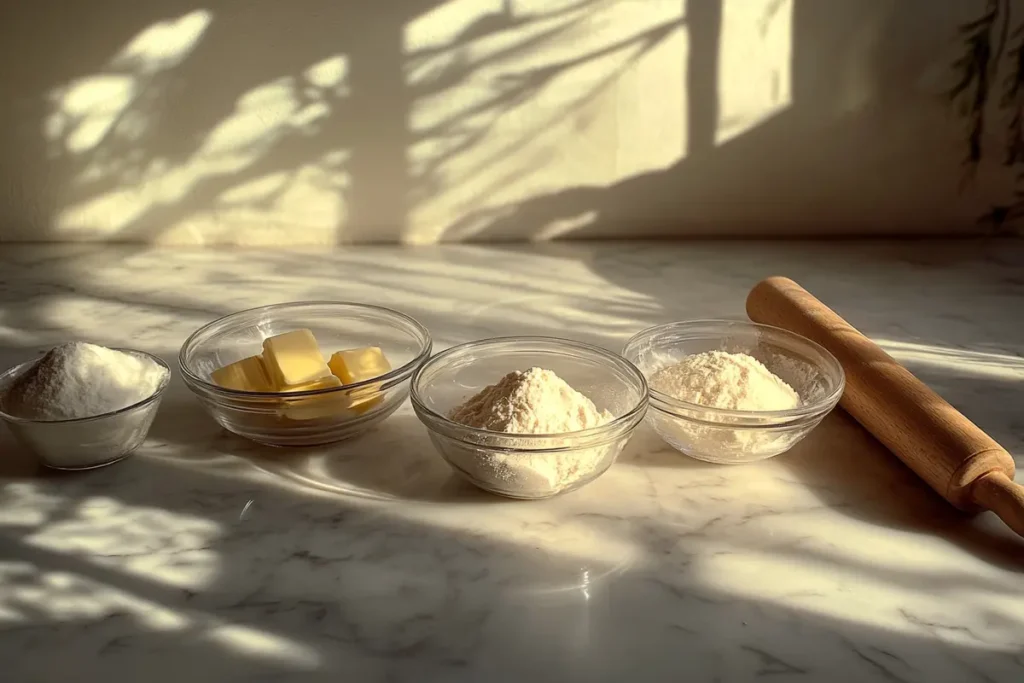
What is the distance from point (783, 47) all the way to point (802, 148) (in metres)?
0.15

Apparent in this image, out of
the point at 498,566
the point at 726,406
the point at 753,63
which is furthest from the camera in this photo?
the point at 753,63

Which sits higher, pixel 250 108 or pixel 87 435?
pixel 250 108

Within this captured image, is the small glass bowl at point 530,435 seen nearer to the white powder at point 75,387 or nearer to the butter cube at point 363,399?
the butter cube at point 363,399

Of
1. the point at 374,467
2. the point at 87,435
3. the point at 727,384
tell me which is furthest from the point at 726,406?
the point at 87,435

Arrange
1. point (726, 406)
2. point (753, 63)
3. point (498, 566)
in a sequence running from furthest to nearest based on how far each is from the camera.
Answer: point (753, 63) → point (726, 406) → point (498, 566)

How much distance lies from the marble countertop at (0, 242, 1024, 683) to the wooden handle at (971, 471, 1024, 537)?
3 cm

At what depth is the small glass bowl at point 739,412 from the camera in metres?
0.79

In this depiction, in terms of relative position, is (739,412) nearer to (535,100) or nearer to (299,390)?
(299,390)

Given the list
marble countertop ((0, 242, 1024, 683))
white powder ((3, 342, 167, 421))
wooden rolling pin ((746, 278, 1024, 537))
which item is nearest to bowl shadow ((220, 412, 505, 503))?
marble countertop ((0, 242, 1024, 683))

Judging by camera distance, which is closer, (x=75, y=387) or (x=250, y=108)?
(x=75, y=387)

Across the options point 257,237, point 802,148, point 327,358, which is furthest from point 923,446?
point 257,237

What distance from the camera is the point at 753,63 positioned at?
132 centimetres

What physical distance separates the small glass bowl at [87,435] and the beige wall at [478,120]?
2.03 ft

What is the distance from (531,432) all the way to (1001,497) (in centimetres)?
37
